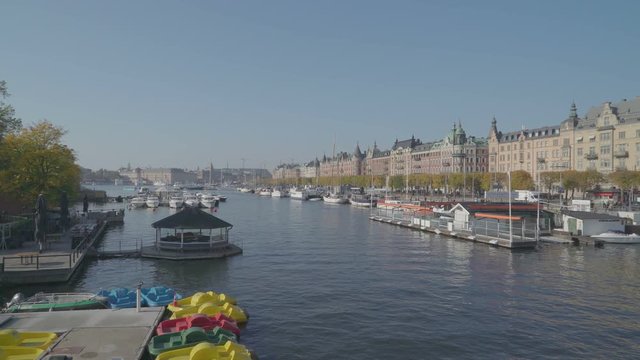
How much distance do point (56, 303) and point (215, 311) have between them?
9703 mm

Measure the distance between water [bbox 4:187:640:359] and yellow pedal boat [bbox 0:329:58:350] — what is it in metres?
9.37

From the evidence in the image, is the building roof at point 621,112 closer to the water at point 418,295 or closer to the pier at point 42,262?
the water at point 418,295

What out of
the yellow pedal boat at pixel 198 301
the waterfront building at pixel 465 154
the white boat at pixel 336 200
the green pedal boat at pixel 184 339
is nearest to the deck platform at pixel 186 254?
the yellow pedal boat at pixel 198 301

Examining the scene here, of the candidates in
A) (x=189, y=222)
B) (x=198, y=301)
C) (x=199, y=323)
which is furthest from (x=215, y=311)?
(x=189, y=222)

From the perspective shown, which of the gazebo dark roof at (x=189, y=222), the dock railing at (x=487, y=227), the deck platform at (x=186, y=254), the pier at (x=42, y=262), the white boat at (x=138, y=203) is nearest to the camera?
the pier at (x=42, y=262)

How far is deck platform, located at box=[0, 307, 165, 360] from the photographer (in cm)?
2030

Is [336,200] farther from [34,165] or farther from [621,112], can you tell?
[34,165]

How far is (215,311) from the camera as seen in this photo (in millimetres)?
27875

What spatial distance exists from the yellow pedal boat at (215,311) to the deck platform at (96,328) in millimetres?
1238

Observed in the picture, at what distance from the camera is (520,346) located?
85.4 ft

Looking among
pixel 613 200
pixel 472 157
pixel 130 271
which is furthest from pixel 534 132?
pixel 130 271

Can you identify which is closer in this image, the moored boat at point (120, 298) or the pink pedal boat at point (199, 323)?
the pink pedal boat at point (199, 323)

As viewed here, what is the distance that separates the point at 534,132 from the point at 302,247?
119 meters

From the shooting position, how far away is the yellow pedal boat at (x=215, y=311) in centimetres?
2745
